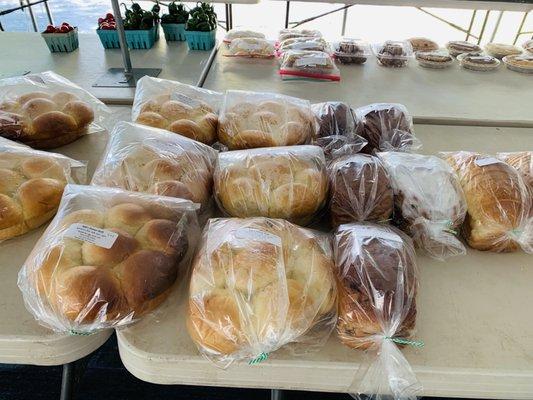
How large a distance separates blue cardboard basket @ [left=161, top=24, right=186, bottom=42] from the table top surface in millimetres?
1632

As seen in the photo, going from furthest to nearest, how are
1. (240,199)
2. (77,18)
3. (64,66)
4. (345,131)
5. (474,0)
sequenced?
(77,18) < (64,66) < (474,0) < (345,131) < (240,199)

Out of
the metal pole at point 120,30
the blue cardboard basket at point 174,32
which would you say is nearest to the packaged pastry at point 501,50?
the blue cardboard basket at point 174,32

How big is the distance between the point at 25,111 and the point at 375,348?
3.27ft

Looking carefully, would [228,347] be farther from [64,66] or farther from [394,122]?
[64,66]

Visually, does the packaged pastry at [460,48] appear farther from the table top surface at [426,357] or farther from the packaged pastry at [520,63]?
the table top surface at [426,357]

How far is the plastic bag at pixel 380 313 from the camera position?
0.54m

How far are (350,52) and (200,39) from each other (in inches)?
28.1

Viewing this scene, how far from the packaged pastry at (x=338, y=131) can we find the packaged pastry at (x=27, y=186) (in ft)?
2.00

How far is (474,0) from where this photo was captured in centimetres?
125

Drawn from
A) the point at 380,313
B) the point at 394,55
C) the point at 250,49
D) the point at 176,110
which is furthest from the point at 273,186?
the point at 394,55

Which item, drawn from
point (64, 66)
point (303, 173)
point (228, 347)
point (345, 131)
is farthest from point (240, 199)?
point (64, 66)

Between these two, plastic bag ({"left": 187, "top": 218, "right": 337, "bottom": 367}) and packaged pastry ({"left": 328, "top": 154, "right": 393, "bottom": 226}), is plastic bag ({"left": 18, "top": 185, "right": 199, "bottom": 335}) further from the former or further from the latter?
packaged pastry ({"left": 328, "top": 154, "right": 393, "bottom": 226})

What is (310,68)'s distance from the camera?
153 centimetres

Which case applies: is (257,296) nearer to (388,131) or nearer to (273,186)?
(273,186)
